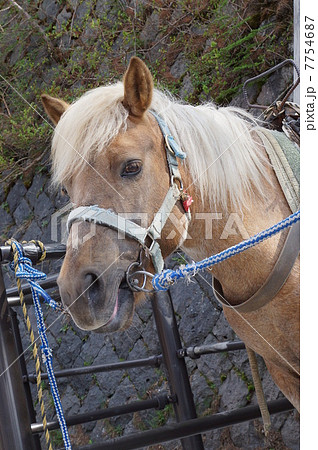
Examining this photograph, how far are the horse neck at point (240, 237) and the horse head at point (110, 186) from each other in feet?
0.32

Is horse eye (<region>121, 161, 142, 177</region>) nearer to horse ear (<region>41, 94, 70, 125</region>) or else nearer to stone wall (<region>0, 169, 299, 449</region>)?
horse ear (<region>41, 94, 70, 125</region>)

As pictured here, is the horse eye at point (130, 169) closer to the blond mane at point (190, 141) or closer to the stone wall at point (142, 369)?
the blond mane at point (190, 141)

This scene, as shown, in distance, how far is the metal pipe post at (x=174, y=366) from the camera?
2455 millimetres

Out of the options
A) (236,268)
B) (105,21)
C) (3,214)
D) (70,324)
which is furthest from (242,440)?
(105,21)

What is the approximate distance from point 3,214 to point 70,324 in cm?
150

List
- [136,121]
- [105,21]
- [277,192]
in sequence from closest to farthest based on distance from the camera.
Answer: [136,121] < [277,192] < [105,21]

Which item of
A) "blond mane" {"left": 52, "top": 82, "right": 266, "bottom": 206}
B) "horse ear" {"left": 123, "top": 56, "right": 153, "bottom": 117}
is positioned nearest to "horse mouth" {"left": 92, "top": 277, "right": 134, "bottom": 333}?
"blond mane" {"left": 52, "top": 82, "right": 266, "bottom": 206}

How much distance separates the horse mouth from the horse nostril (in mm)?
57

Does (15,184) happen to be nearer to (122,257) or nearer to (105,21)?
(105,21)

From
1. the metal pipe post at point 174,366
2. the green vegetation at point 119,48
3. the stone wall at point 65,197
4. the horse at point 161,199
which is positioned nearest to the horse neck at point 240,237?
the horse at point 161,199

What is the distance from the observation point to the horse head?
136 cm

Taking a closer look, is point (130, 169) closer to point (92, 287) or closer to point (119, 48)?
point (92, 287)

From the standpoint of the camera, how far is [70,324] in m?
4.46
